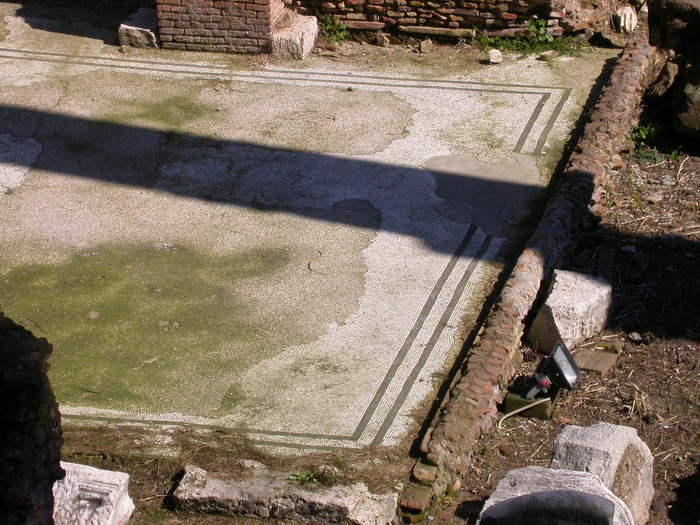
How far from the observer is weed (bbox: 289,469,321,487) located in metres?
3.56

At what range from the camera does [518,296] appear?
4.56 m

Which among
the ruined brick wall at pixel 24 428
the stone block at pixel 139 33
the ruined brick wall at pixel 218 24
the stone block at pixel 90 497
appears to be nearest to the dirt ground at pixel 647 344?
the stone block at pixel 90 497

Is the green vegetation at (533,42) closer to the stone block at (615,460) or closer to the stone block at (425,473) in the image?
the stone block at (615,460)

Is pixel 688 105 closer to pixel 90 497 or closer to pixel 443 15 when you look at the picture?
pixel 443 15

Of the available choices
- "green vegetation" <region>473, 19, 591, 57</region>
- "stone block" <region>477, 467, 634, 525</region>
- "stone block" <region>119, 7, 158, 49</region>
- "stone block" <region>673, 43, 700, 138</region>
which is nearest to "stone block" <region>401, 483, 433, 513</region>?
"stone block" <region>477, 467, 634, 525</region>

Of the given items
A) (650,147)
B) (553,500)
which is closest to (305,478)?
(553,500)

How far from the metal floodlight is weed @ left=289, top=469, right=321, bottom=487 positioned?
1147 millimetres

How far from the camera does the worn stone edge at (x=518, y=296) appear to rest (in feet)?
12.3

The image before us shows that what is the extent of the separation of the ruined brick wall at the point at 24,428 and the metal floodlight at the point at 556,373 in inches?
97.3

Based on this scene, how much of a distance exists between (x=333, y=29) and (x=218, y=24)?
1105 mm

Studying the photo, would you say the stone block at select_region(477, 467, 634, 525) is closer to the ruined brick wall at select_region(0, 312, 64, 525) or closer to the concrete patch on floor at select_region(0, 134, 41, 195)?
the ruined brick wall at select_region(0, 312, 64, 525)

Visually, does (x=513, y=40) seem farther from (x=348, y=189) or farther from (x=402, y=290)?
(x=402, y=290)

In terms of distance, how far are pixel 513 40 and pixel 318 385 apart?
16.0ft

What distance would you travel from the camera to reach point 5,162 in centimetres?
613
